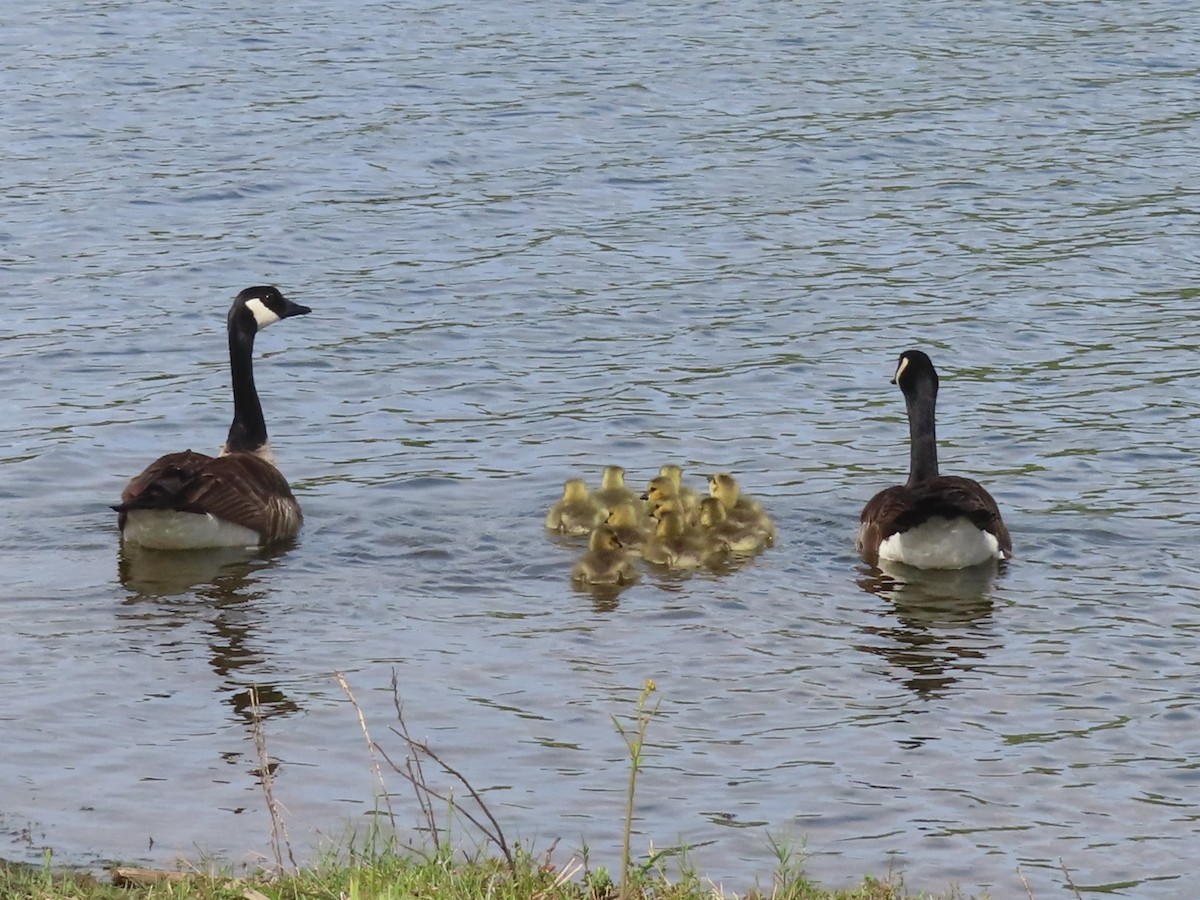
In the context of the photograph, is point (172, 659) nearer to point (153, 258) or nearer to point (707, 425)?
point (707, 425)

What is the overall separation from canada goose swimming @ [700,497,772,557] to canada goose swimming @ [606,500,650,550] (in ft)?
1.18

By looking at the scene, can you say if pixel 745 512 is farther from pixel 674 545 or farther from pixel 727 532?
pixel 674 545

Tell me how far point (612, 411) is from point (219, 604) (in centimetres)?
421

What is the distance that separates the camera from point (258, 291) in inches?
526

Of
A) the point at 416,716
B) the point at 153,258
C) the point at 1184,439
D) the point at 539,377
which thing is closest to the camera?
the point at 416,716

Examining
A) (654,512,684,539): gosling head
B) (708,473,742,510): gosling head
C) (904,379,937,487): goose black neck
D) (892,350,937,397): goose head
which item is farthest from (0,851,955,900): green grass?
(892,350,937,397): goose head

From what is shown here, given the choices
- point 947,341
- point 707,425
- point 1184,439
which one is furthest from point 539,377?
point 1184,439

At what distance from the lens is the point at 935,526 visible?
11188 millimetres

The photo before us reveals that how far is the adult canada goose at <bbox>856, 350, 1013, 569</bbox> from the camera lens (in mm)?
10992

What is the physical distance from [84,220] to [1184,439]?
10.6 m

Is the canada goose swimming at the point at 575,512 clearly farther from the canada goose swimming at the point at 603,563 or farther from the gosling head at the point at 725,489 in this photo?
the gosling head at the point at 725,489

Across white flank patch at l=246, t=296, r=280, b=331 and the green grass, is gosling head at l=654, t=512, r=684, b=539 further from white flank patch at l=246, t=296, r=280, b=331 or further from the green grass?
the green grass

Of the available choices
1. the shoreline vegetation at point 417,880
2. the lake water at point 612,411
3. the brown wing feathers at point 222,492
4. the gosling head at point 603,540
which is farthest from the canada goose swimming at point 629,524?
the shoreline vegetation at point 417,880

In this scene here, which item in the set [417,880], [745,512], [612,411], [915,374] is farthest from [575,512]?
[417,880]
